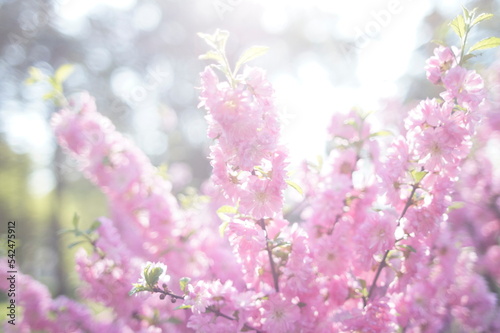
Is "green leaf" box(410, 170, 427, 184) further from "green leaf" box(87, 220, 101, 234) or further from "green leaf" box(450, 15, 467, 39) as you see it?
"green leaf" box(87, 220, 101, 234)

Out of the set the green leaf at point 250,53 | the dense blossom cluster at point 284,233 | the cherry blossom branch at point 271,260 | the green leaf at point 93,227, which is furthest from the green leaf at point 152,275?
the green leaf at point 250,53

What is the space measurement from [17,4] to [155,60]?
3704 millimetres

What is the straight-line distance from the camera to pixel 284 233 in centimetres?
170

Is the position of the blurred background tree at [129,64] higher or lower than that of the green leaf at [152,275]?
higher

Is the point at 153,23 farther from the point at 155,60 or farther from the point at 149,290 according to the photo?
the point at 149,290

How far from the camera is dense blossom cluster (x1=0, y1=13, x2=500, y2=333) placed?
1.40 meters

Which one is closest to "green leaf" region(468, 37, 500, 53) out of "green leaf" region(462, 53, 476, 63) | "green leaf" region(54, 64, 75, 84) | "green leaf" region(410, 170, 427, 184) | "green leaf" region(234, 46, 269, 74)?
"green leaf" region(462, 53, 476, 63)

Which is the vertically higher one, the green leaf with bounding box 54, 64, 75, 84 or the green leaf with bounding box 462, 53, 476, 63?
the green leaf with bounding box 54, 64, 75, 84

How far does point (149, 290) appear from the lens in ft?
4.66

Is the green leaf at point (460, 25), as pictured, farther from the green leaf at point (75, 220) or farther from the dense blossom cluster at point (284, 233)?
the green leaf at point (75, 220)

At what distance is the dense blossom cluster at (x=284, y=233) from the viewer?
140 centimetres

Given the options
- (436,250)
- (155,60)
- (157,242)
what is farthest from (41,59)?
(436,250)

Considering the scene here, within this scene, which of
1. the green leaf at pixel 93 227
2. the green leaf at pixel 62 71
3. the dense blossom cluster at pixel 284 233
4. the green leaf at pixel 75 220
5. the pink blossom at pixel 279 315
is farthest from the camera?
the green leaf at pixel 62 71

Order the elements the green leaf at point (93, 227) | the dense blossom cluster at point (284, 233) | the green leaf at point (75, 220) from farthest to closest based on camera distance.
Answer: the green leaf at point (75, 220) < the green leaf at point (93, 227) < the dense blossom cluster at point (284, 233)
